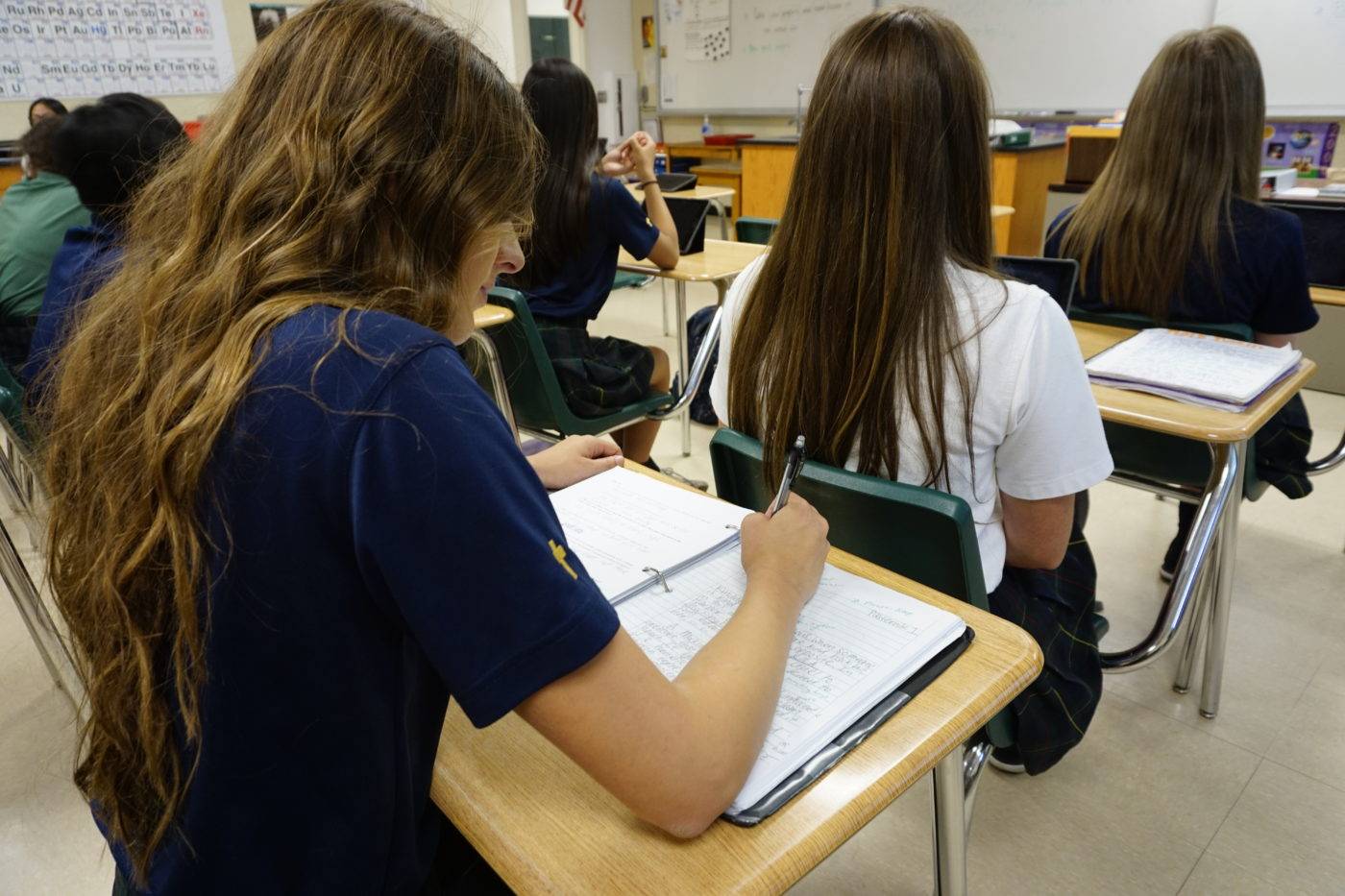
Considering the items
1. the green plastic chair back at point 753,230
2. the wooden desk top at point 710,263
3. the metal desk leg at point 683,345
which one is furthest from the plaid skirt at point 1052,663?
the green plastic chair back at point 753,230

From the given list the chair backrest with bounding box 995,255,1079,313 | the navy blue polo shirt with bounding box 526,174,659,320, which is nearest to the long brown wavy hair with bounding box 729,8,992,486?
the chair backrest with bounding box 995,255,1079,313

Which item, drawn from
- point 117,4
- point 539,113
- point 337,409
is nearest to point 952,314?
point 337,409

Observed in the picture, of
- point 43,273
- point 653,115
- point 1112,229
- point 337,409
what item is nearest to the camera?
point 337,409

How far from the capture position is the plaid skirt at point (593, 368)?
2193mm

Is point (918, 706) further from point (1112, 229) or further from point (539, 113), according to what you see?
point (539, 113)

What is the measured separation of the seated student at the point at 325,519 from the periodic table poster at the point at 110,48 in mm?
4435

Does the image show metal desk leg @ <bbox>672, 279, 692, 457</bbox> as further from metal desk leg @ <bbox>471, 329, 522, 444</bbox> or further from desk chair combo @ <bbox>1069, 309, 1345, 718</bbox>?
desk chair combo @ <bbox>1069, 309, 1345, 718</bbox>

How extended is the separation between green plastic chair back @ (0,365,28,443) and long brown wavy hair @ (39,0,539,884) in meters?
1.32

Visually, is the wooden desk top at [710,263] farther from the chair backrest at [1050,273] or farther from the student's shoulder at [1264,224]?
the student's shoulder at [1264,224]

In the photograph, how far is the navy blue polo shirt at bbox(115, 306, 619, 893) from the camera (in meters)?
0.45

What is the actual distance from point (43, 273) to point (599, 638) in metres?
2.29

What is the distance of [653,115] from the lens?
736 cm

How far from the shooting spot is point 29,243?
6.89 ft

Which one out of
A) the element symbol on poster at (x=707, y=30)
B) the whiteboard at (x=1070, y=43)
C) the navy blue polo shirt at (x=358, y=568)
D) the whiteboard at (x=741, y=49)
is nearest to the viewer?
the navy blue polo shirt at (x=358, y=568)
